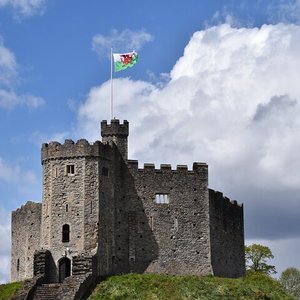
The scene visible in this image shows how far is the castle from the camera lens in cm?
8062

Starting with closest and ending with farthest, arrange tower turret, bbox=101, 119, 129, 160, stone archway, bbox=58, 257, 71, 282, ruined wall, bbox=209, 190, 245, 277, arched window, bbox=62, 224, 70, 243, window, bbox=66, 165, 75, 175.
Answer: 1. stone archway, bbox=58, 257, 71, 282
2. arched window, bbox=62, 224, 70, 243
3. window, bbox=66, 165, 75, 175
4. tower turret, bbox=101, 119, 129, 160
5. ruined wall, bbox=209, 190, 245, 277

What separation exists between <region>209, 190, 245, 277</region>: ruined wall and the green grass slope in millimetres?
9127

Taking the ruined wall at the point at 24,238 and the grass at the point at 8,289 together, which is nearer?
the grass at the point at 8,289

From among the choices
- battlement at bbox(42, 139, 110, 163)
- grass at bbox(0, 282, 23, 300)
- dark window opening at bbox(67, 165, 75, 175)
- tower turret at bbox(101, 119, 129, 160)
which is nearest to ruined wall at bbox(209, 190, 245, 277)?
tower turret at bbox(101, 119, 129, 160)

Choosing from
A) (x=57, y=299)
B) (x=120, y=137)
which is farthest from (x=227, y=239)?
(x=57, y=299)

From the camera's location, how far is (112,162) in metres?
84.1

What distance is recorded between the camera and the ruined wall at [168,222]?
84.7 meters

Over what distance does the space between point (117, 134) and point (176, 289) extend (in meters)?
17.7

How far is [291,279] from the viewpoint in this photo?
122812 millimetres

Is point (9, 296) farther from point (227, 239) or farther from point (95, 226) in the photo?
point (227, 239)

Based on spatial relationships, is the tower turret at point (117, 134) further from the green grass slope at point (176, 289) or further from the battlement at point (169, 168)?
the green grass slope at point (176, 289)

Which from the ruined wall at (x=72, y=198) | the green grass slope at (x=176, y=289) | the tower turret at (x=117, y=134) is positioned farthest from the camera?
the tower turret at (x=117, y=134)

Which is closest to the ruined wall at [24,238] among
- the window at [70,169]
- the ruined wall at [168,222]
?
the window at [70,169]

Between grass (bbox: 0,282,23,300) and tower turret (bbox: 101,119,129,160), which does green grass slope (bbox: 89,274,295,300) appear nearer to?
grass (bbox: 0,282,23,300)
